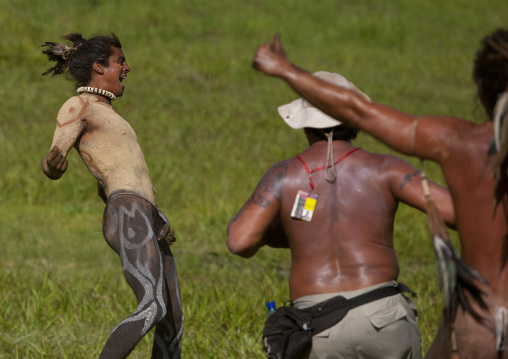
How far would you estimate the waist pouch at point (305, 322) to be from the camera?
338cm

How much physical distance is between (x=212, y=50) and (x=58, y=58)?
35.4 feet

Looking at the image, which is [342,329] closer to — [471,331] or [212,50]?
[471,331]

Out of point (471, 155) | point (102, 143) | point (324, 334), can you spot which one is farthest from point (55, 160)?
point (471, 155)

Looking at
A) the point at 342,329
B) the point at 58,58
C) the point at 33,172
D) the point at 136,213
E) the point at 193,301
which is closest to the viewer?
the point at 342,329

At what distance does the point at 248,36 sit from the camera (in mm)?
17125

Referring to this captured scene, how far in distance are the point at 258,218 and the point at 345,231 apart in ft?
1.19

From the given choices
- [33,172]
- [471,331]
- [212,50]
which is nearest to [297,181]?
[471,331]

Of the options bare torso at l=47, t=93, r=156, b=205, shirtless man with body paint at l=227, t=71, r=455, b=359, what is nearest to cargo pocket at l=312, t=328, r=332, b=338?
shirtless man with body paint at l=227, t=71, r=455, b=359

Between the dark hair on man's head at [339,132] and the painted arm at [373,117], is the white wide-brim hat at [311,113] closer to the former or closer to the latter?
the dark hair on man's head at [339,132]

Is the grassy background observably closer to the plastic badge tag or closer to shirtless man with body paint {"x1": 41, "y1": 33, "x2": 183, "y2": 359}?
shirtless man with body paint {"x1": 41, "y1": 33, "x2": 183, "y2": 359}

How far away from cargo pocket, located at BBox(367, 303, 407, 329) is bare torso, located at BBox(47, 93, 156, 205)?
1.48 m

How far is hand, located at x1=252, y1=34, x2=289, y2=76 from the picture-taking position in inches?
120

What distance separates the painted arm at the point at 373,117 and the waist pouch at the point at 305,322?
713 millimetres

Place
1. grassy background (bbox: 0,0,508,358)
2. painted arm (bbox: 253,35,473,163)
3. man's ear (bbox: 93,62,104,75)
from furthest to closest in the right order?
grassy background (bbox: 0,0,508,358)
man's ear (bbox: 93,62,104,75)
painted arm (bbox: 253,35,473,163)
